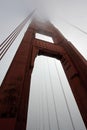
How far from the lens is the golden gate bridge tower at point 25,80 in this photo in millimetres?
1566

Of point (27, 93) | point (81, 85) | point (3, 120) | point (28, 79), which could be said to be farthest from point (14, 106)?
point (81, 85)

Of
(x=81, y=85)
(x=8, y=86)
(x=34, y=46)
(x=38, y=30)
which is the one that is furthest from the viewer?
(x=38, y=30)

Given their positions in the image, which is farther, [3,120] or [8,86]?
[8,86]

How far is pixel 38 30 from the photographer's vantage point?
18.3 ft

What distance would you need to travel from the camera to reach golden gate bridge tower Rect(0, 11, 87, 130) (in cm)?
157

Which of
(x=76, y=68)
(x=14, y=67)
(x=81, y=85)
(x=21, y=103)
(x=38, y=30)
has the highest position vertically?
(x=38, y=30)

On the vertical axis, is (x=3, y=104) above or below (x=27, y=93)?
below

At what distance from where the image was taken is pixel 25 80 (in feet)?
7.55

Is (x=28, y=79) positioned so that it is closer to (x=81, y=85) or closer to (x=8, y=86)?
(x=8, y=86)

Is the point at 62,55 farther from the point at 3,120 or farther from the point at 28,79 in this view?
the point at 3,120

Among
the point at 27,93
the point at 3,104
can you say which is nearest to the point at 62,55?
the point at 27,93

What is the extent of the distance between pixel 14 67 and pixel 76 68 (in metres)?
1.36

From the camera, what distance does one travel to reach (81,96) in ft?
7.87

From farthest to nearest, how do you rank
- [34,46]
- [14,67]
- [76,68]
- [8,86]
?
[34,46] → [76,68] → [14,67] → [8,86]
